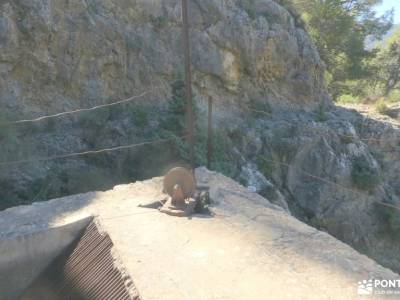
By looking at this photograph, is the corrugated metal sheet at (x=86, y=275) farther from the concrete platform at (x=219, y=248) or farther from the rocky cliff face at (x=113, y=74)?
the rocky cliff face at (x=113, y=74)

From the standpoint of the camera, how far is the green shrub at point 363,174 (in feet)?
31.2

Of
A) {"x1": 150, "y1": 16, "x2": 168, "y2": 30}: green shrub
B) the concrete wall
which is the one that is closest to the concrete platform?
the concrete wall

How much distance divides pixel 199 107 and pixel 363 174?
13.6ft

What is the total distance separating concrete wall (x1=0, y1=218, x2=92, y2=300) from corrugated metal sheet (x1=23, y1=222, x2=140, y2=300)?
7cm

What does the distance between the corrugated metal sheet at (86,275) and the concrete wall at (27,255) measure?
7 centimetres

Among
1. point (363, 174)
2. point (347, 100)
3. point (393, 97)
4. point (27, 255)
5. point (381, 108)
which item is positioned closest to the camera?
point (27, 255)

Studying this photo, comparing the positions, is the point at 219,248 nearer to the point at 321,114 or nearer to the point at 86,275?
the point at 86,275

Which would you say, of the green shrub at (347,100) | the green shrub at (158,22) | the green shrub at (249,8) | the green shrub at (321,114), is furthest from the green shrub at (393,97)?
the green shrub at (158,22)

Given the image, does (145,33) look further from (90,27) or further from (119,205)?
(119,205)

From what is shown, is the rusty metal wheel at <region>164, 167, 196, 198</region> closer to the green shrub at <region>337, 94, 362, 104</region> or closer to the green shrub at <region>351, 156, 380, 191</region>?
the green shrub at <region>351, 156, 380, 191</region>

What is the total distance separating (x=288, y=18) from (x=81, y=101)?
248 inches

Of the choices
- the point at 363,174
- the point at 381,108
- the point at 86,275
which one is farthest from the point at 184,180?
the point at 381,108

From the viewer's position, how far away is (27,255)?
3.14 m

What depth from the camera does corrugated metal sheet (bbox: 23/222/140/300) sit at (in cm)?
269
